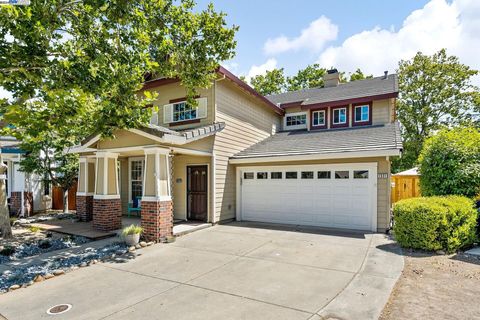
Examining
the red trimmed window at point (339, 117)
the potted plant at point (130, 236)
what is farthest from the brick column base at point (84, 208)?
the red trimmed window at point (339, 117)

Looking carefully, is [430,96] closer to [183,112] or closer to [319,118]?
[319,118]

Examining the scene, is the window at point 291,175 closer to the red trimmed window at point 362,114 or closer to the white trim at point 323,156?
the white trim at point 323,156

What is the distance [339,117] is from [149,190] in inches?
389

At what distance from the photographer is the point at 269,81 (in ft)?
103

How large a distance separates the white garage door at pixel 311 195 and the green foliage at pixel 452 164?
1.61 metres

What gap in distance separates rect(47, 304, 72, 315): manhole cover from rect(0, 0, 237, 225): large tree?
4.33 meters

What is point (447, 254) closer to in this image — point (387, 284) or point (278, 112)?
point (387, 284)

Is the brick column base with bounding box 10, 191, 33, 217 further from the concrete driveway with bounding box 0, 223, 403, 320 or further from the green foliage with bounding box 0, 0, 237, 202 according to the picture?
the concrete driveway with bounding box 0, 223, 403, 320

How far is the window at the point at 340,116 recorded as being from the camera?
541 inches

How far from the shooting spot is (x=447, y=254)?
6660 mm

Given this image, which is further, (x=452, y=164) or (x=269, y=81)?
(x=269, y=81)

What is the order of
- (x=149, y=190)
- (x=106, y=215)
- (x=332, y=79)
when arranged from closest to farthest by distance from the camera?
(x=149, y=190) → (x=106, y=215) → (x=332, y=79)

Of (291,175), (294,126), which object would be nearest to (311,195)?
(291,175)

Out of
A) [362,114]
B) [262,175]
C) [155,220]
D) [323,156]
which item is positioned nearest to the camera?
[155,220]
